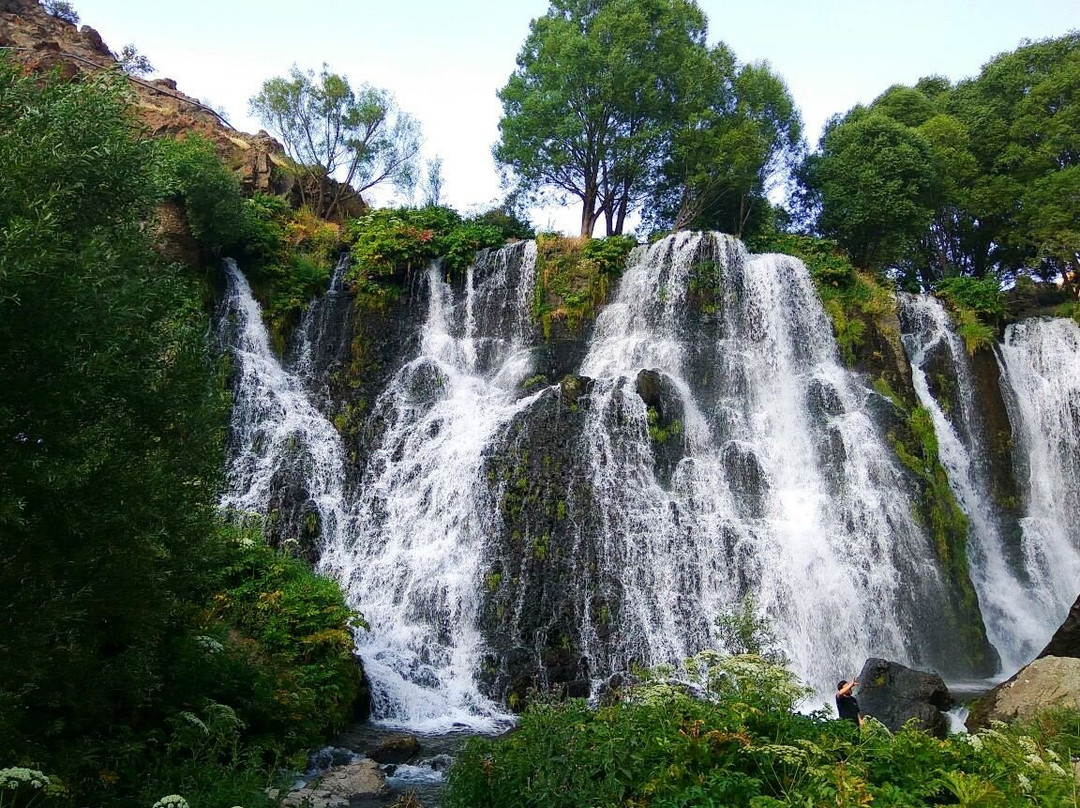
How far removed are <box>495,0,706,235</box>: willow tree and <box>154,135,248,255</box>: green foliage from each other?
1055 cm

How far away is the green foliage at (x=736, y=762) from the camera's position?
5141 mm

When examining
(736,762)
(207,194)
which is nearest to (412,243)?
(207,194)

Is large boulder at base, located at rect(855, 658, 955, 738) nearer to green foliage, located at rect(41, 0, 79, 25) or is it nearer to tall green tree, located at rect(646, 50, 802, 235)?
tall green tree, located at rect(646, 50, 802, 235)

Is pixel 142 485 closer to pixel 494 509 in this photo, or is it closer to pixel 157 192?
pixel 157 192

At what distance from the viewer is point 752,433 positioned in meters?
18.7

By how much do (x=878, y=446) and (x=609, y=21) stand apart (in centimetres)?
1806

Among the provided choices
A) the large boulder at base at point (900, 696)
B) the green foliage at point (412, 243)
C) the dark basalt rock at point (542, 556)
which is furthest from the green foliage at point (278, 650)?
the green foliage at point (412, 243)

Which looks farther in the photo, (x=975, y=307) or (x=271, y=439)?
(x=975, y=307)

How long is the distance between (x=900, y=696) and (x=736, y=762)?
21.9 ft

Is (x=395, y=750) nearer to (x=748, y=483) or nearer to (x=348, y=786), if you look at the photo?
(x=348, y=786)

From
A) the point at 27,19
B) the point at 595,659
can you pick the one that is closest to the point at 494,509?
the point at 595,659

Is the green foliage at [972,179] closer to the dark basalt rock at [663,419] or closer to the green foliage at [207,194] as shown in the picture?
the dark basalt rock at [663,419]

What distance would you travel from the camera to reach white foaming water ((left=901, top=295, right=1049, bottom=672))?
16.7 meters

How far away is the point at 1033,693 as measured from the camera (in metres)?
9.84
